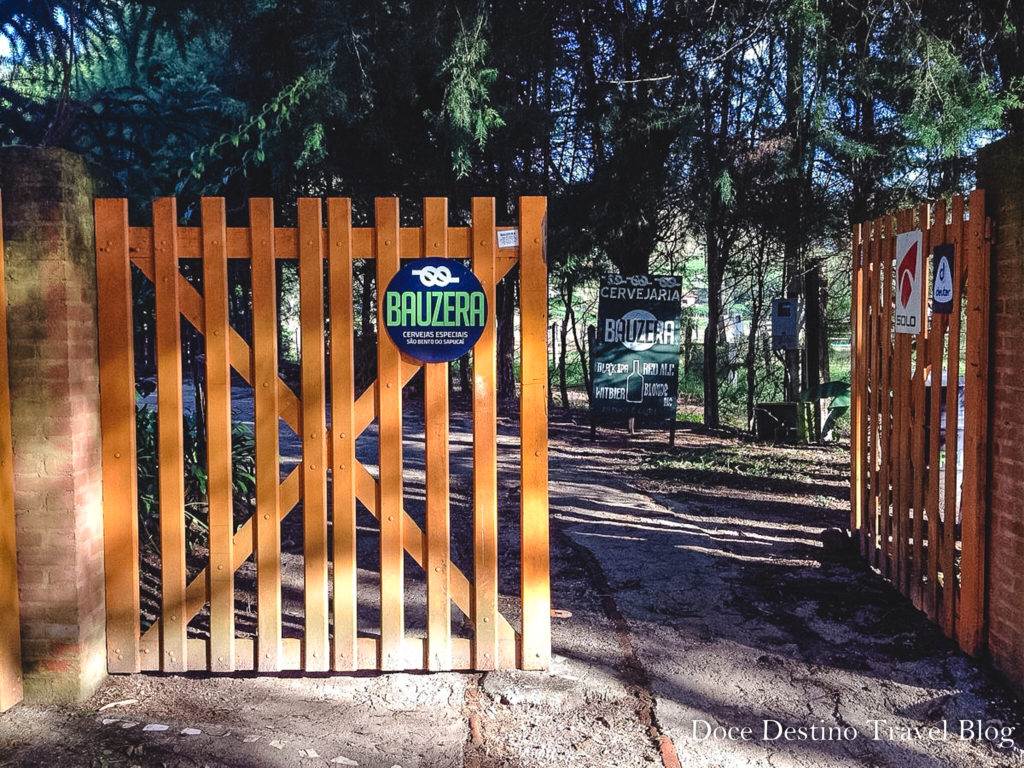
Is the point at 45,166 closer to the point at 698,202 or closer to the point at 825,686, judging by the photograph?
the point at 825,686

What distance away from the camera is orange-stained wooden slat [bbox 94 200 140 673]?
4062 mm

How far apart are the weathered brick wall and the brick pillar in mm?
4375

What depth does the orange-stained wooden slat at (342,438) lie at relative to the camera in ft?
13.4

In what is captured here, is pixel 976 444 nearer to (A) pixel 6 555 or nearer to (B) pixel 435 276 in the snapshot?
(B) pixel 435 276

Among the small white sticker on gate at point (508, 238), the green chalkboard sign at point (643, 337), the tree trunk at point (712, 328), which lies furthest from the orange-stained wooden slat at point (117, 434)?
the tree trunk at point (712, 328)

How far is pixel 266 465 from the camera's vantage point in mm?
4176

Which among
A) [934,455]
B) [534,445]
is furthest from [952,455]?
[534,445]

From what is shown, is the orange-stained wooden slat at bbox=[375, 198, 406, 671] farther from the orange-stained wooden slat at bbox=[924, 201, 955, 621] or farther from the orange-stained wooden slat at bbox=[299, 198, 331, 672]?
the orange-stained wooden slat at bbox=[924, 201, 955, 621]

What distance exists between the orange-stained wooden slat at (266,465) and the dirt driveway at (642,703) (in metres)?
0.25

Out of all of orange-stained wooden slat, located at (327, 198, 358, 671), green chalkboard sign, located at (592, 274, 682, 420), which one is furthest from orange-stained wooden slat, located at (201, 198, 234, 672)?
green chalkboard sign, located at (592, 274, 682, 420)

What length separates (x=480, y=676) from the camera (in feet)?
13.8

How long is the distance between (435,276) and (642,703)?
7.33 feet

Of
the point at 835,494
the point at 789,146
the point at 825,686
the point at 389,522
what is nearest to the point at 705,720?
the point at 825,686

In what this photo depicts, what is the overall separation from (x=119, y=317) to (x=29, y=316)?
39 centimetres
